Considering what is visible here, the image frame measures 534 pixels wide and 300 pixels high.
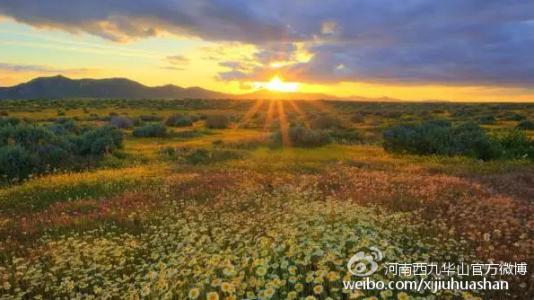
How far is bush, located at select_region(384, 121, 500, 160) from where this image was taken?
62.0 ft

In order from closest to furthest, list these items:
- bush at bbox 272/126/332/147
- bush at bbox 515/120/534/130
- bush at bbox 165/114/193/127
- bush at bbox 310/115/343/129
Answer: bush at bbox 272/126/332/147, bush at bbox 515/120/534/130, bush at bbox 310/115/343/129, bush at bbox 165/114/193/127

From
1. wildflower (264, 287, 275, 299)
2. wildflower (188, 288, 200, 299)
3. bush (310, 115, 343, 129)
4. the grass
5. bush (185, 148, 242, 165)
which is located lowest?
the grass

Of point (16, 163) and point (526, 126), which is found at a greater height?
point (526, 126)

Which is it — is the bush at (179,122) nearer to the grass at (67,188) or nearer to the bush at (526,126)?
the grass at (67,188)

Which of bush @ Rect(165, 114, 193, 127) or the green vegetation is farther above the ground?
the green vegetation

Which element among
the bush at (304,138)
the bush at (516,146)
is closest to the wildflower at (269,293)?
the bush at (516,146)

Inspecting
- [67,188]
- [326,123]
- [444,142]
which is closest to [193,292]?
[67,188]

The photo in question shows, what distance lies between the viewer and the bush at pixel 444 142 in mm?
18906

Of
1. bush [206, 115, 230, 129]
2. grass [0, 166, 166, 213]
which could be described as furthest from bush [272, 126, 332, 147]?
bush [206, 115, 230, 129]

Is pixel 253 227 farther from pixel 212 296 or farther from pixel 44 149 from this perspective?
pixel 44 149

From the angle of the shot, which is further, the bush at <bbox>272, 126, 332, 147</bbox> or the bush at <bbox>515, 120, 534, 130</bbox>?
the bush at <bbox>515, 120, 534, 130</bbox>

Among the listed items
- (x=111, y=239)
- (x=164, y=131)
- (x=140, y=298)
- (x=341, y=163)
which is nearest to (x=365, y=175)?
(x=341, y=163)

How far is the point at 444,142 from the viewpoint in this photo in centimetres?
2023

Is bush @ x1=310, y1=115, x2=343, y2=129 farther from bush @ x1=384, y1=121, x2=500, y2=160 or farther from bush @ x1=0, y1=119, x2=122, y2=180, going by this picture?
bush @ x1=0, y1=119, x2=122, y2=180
